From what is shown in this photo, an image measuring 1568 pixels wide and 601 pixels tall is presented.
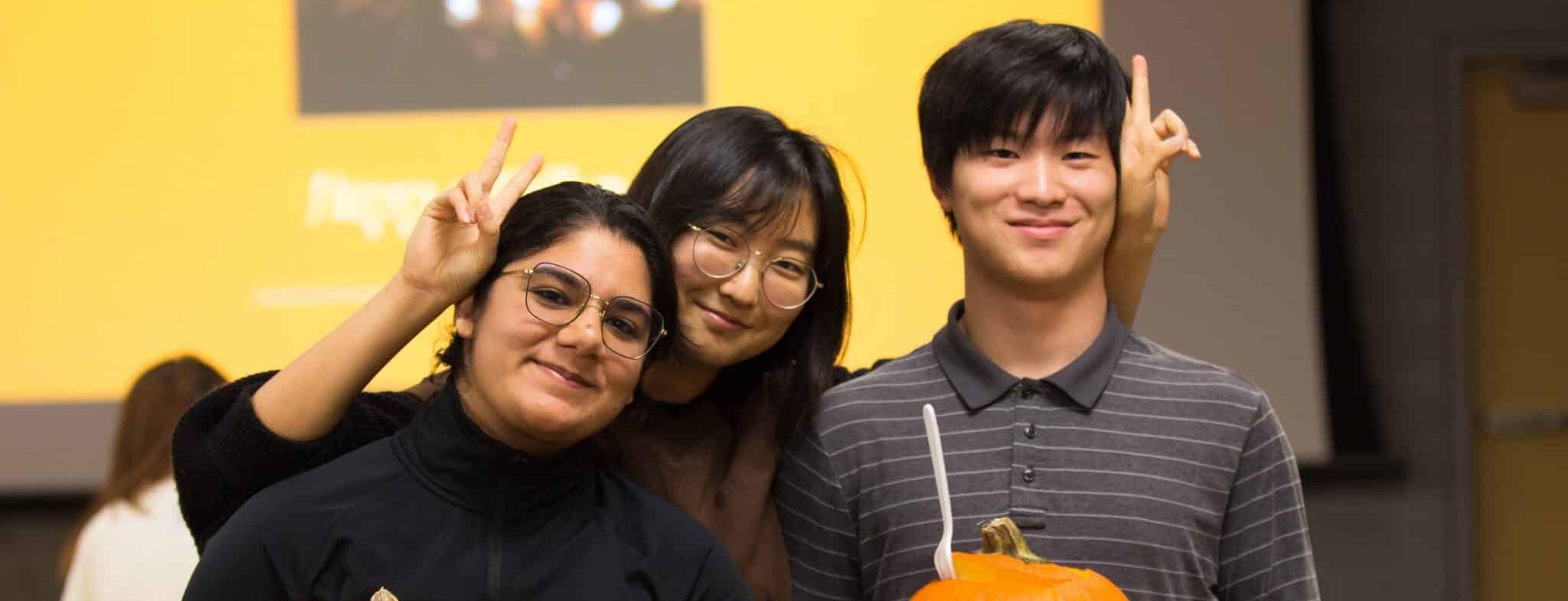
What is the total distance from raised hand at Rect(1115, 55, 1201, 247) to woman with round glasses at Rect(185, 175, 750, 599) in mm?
455

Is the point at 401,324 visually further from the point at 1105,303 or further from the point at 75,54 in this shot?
the point at 75,54

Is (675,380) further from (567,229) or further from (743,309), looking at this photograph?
(567,229)

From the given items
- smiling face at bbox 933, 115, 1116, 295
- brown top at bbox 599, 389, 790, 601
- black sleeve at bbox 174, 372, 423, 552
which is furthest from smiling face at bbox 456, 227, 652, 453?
smiling face at bbox 933, 115, 1116, 295

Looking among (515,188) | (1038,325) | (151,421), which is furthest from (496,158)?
(151,421)

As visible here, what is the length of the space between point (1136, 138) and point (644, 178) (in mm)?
475

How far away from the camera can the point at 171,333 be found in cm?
335

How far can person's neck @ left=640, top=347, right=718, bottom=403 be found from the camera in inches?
60.9

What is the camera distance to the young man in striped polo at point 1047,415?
1382 mm

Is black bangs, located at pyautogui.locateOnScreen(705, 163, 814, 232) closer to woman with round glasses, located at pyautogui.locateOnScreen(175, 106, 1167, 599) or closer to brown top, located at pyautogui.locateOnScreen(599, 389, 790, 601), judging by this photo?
woman with round glasses, located at pyautogui.locateOnScreen(175, 106, 1167, 599)

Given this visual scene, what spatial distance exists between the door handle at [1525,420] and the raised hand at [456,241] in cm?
342

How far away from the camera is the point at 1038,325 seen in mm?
1485

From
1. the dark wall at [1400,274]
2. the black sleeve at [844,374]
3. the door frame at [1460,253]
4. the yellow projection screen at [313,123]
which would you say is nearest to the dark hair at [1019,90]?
the black sleeve at [844,374]

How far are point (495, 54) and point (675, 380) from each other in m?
1.98

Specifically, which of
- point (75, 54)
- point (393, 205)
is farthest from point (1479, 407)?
point (75, 54)
